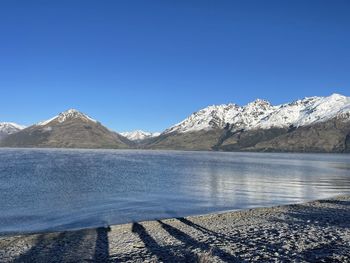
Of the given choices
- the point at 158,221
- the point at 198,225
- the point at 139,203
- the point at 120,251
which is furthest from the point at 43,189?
the point at 120,251

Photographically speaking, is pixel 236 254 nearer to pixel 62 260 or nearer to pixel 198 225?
pixel 62 260

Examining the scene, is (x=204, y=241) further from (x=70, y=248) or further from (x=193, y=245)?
(x=70, y=248)

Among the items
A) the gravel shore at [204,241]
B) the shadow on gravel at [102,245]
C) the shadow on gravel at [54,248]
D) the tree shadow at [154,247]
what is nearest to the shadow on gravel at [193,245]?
the gravel shore at [204,241]

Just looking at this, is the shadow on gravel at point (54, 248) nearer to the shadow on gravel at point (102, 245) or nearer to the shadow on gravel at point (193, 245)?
the shadow on gravel at point (102, 245)

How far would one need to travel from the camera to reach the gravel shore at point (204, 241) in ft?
83.3

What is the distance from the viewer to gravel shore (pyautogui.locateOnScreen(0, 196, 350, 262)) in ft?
83.3

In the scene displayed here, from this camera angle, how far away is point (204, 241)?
3119 centimetres

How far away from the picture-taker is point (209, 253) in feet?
84.8

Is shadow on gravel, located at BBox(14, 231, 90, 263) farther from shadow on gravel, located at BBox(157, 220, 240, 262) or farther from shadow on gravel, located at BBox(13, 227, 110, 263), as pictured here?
shadow on gravel, located at BBox(157, 220, 240, 262)

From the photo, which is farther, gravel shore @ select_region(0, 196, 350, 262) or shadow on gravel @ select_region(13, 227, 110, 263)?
shadow on gravel @ select_region(13, 227, 110, 263)

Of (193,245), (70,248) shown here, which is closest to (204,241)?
(193,245)

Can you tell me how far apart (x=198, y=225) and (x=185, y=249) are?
1201cm

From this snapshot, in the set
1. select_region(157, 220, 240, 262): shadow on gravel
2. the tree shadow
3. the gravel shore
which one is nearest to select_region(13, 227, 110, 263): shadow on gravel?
the gravel shore

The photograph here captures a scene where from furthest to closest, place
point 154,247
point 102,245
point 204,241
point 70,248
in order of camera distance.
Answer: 1. point 102,245
2. point 204,241
3. point 70,248
4. point 154,247
